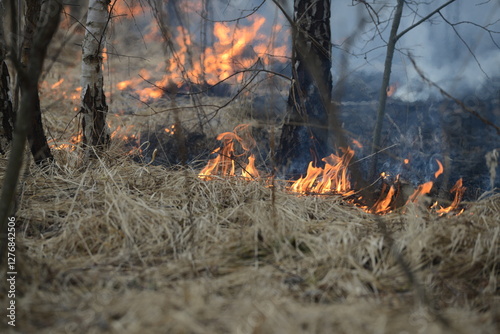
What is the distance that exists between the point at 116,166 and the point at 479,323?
257 centimetres

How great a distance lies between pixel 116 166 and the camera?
10.6 feet

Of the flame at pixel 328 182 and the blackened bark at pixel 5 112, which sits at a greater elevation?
the blackened bark at pixel 5 112

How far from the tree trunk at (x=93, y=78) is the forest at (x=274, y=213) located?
13 millimetres

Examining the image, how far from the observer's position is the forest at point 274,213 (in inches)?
59.2

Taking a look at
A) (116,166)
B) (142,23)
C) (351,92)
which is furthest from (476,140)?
(142,23)

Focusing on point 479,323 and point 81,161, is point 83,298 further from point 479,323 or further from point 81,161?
point 81,161

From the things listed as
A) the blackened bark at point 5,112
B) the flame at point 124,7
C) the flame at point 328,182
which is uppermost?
the flame at point 124,7

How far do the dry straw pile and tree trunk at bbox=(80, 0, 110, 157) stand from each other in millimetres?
919

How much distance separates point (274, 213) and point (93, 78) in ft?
7.61

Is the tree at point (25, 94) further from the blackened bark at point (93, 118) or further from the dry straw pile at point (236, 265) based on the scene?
the blackened bark at point (93, 118)

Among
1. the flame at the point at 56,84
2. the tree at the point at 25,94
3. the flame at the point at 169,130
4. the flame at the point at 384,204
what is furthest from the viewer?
the flame at the point at 56,84

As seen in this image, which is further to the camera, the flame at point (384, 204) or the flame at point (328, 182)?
the flame at point (328, 182)

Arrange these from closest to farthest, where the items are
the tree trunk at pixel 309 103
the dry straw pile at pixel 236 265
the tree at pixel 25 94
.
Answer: the dry straw pile at pixel 236 265 → the tree at pixel 25 94 → the tree trunk at pixel 309 103

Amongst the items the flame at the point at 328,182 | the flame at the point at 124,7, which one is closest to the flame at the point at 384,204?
the flame at the point at 328,182
